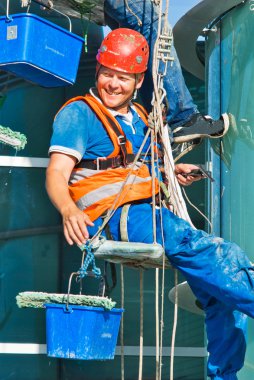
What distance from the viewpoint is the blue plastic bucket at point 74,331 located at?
569cm

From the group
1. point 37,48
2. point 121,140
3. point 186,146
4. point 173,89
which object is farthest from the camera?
point 186,146

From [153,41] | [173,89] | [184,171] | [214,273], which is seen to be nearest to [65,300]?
[214,273]

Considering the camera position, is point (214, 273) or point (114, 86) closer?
point (214, 273)

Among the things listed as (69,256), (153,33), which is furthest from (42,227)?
(153,33)

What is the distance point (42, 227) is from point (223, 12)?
1.98 m

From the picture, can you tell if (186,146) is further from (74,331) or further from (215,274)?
(74,331)

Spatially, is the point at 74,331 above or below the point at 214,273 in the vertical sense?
below

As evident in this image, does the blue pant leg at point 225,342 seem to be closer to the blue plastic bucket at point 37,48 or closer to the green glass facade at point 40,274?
the blue plastic bucket at point 37,48

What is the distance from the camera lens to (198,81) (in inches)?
309

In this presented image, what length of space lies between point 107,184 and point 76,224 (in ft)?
1.83

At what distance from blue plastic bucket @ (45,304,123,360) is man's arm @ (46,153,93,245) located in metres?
0.42

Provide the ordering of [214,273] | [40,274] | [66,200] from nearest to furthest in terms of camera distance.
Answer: [66,200] < [214,273] < [40,274]

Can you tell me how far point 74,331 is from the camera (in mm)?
5688

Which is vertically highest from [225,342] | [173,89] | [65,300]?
[173,89]
